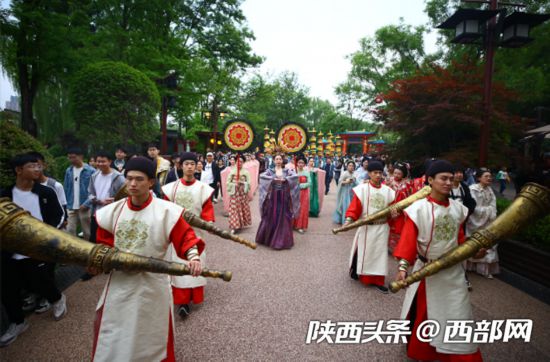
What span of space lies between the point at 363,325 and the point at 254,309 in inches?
51.7

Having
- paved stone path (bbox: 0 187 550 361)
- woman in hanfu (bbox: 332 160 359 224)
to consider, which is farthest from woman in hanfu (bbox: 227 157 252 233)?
woman in hanfu (bbox: 332 160 359 224)

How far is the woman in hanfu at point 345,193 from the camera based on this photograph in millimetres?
8273

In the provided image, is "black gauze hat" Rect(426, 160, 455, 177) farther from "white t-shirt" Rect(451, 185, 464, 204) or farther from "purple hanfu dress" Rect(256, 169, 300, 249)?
"purple hanfu dress" Rect(256, 169, 300, 249)

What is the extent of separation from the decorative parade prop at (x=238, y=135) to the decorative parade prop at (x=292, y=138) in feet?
3.00

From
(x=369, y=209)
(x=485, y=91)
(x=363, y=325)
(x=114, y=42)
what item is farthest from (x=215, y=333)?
(x=114, y=42)

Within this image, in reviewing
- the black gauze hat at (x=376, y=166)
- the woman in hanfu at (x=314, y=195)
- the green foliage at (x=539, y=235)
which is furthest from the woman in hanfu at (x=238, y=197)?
the green foliage at (x=539, y=235)

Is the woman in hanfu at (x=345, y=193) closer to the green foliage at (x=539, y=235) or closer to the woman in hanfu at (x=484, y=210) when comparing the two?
the woman in hanfu at (x=484, y=210)

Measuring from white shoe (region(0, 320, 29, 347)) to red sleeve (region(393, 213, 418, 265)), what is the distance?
388 centimetres

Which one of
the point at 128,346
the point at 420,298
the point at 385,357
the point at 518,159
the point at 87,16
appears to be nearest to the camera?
the point at 128,346

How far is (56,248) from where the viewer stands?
1854 millimetres

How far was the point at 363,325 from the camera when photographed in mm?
A: 3293

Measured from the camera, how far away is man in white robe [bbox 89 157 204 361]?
214 centimetres

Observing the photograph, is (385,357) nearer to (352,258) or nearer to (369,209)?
(352,258)

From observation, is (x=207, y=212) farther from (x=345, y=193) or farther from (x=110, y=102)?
(x=110, y=102)
